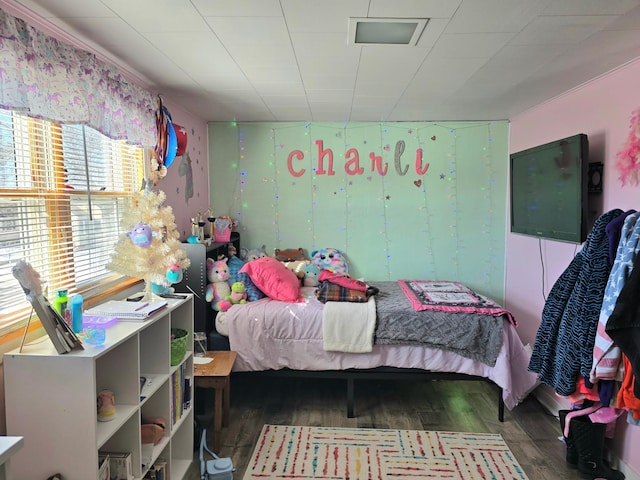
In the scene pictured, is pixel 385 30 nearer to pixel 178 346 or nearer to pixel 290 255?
pixel 178 346

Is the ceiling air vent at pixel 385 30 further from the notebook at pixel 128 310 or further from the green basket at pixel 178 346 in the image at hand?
the green basket at pixel 178 346

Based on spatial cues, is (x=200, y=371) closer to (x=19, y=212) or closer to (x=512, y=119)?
(x=19, y=212)

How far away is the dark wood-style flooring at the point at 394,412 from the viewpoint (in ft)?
8.55

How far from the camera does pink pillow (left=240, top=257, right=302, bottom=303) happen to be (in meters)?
3.24

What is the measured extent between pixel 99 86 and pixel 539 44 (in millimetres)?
2161

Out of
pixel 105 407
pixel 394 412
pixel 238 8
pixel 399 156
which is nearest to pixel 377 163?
pixel 399 156

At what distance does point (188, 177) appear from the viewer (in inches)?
148

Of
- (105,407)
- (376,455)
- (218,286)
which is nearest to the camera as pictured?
(105,407)

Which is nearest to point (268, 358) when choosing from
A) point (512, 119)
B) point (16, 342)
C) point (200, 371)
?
point (200, 371)

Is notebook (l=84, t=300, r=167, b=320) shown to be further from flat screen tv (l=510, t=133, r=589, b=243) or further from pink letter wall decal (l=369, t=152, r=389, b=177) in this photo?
pink letter wall decal (l=369, t=152, r=389, b=177)

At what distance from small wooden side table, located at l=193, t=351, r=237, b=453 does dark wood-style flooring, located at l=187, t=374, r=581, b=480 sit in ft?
0.32

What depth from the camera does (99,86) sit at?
84.0 inches

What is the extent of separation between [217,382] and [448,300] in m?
1.72

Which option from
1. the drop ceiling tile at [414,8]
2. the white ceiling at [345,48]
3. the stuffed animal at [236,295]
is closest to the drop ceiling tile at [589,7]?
the white ceiling at [345,48]
